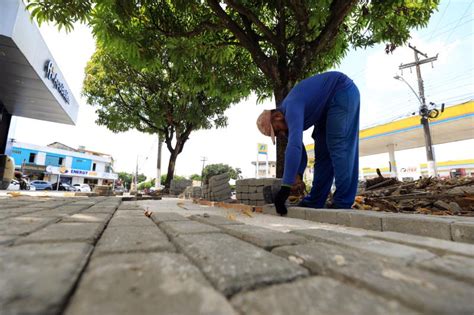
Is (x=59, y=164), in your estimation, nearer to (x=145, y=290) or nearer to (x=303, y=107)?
(x=303, y=107)

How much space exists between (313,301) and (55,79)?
11.0 m

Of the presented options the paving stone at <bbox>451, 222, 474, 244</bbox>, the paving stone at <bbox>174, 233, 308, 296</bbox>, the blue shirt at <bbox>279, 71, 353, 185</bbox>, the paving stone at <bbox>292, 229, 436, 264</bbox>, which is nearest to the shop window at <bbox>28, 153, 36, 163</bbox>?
the blue shirt at <bbox>279, 71, 353, 185</bbox>

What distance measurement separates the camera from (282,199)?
2.22 meters

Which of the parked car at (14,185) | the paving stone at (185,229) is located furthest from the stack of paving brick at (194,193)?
the parked car at (14,185)

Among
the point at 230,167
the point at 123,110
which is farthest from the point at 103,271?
the point at 230,167

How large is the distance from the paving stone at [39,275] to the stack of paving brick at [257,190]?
2649 mm

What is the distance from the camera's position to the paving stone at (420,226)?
1188 mm

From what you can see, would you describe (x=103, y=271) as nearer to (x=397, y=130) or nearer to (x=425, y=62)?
(x=397, y=130)

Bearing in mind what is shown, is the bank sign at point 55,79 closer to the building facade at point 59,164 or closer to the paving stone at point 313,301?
the paving stone at point 313,301

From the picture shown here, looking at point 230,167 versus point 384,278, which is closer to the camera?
point 384,278

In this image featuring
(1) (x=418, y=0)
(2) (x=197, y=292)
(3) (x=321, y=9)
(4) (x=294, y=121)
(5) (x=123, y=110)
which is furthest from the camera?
(5) (x=123, y=110)

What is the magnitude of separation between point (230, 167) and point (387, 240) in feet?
187

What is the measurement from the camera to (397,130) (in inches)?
596

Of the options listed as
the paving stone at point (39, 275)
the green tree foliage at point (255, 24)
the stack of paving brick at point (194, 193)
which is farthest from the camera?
the stack of paving brick at point (194, 193)
